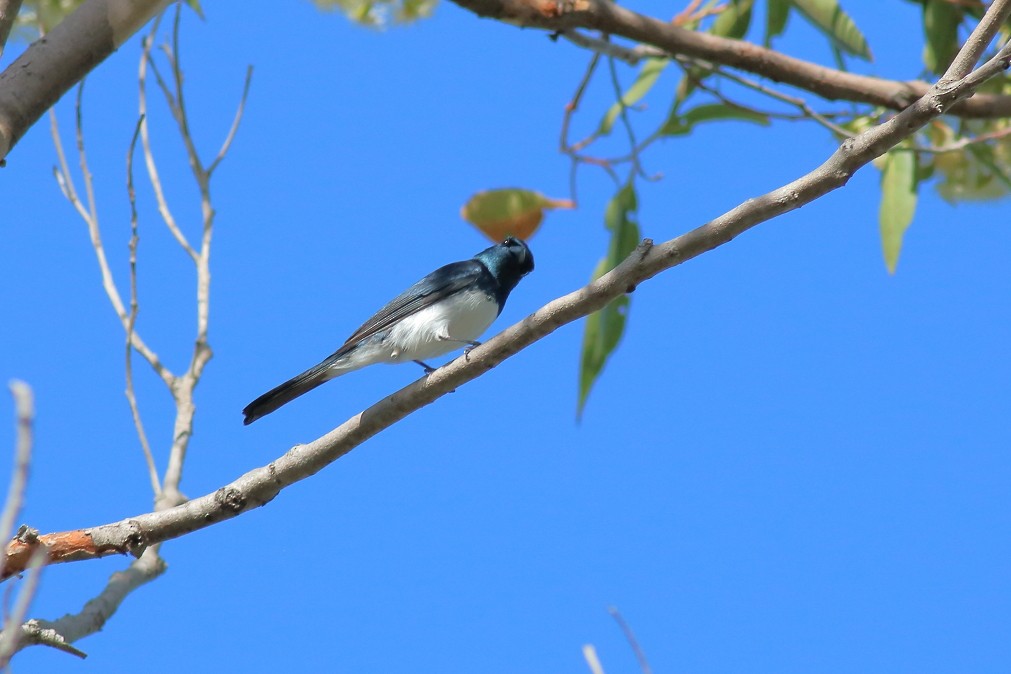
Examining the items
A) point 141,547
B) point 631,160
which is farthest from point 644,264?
point 631,160

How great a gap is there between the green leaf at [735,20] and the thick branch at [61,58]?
121 inches

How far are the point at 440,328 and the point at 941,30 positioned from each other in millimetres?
2459

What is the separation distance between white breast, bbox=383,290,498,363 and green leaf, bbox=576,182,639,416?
47 centimetres

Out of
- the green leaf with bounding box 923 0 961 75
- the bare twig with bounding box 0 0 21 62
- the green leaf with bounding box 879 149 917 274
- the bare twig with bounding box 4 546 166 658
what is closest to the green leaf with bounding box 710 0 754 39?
the green leaf with bounding box 923 0 961 75

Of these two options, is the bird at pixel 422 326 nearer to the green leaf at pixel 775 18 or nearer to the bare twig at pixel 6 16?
the green leaf at pixel 775 18

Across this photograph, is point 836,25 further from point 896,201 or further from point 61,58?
point 61,58

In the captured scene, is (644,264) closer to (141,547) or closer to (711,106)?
(141,547)

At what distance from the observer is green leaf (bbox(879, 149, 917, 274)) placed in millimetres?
4723

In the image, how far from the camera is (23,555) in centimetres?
235

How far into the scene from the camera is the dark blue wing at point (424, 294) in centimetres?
432

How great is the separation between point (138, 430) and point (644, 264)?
1.85 meters

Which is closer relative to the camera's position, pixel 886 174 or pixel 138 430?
pixel 138 430

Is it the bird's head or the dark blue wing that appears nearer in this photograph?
the dark blue wing

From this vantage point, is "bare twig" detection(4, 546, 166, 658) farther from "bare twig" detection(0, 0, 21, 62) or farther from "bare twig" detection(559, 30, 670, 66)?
"bare twig" detection(559, 30, 670, 66)
